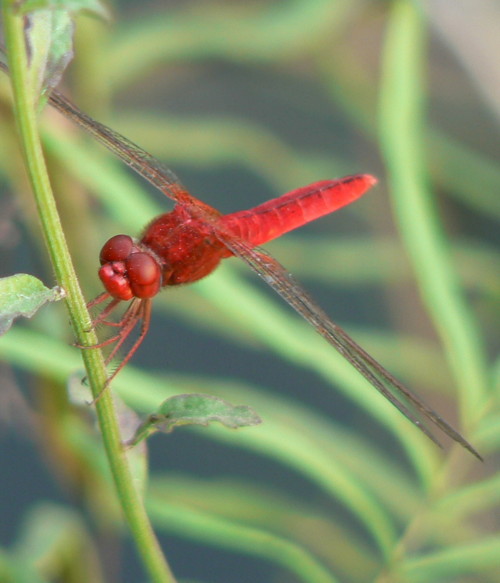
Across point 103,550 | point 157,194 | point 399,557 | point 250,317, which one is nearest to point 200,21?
point 157,194

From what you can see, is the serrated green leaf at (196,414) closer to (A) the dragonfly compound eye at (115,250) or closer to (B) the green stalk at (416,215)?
(A) the dragonfly compound eye at (115,250)

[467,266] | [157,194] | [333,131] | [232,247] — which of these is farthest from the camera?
[333,131]

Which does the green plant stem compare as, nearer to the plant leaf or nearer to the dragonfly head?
the plant leaf

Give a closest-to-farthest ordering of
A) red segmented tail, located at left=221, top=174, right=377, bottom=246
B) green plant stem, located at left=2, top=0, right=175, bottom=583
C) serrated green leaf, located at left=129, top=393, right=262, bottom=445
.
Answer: green plant stem, located at left=2, top=0, right=175, bottom=583 → serrated green leaf, located at left=129, top=393, right=262, bottom=445 → red segmented tail, located at left=221, top=174, right=377, bottom=246

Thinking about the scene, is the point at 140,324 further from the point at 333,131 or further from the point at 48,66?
the point at 333,131

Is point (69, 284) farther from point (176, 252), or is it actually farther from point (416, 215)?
point (416, 215)

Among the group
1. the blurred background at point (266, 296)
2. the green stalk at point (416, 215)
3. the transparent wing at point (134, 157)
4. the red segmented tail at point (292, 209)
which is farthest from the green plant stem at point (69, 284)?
the green stalk at point (416, 215)

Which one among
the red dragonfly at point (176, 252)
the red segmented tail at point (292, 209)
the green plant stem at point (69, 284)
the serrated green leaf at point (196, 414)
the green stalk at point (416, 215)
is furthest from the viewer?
the green stalk at point (416, 215)

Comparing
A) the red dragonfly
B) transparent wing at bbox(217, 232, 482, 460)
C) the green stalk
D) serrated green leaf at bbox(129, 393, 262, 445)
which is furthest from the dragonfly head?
the green stalk
